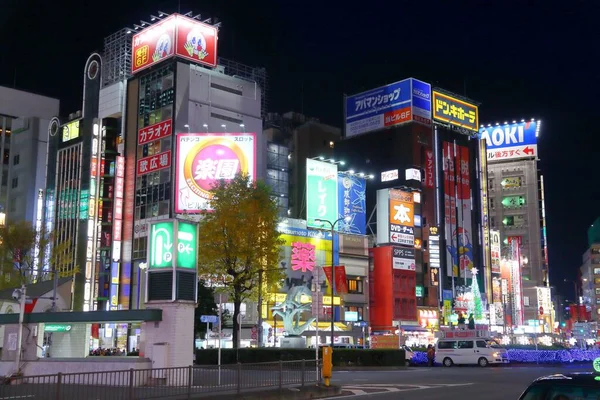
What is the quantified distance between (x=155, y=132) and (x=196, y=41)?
12.1 metres

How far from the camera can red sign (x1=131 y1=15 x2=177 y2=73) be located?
80.3 meters

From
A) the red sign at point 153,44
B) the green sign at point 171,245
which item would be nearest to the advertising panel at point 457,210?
the red sign at point 153,44

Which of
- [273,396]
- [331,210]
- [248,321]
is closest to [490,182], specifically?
[331,210]

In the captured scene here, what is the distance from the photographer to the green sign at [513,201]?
472 feet

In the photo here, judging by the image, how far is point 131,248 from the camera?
78.6m

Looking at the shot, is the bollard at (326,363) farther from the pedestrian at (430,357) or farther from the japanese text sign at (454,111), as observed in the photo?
the japanese text sign at (454,111)

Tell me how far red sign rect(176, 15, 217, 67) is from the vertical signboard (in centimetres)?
2212

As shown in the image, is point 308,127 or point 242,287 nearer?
point 242,287

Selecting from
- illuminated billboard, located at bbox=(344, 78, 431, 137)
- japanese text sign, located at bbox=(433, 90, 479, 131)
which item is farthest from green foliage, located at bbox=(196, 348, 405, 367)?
japanese text sign, located at bbox=(433, 90, 479, 131)

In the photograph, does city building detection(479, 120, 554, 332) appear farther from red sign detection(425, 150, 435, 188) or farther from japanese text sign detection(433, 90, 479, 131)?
red sign detection(425, 150, 435, 188)

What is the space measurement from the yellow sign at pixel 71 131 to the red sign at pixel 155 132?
10.5 metres

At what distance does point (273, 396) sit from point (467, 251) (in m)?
94.4

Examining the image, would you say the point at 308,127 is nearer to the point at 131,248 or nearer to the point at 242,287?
the point at 131,248

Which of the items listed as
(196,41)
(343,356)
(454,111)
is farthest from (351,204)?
(343,356)
